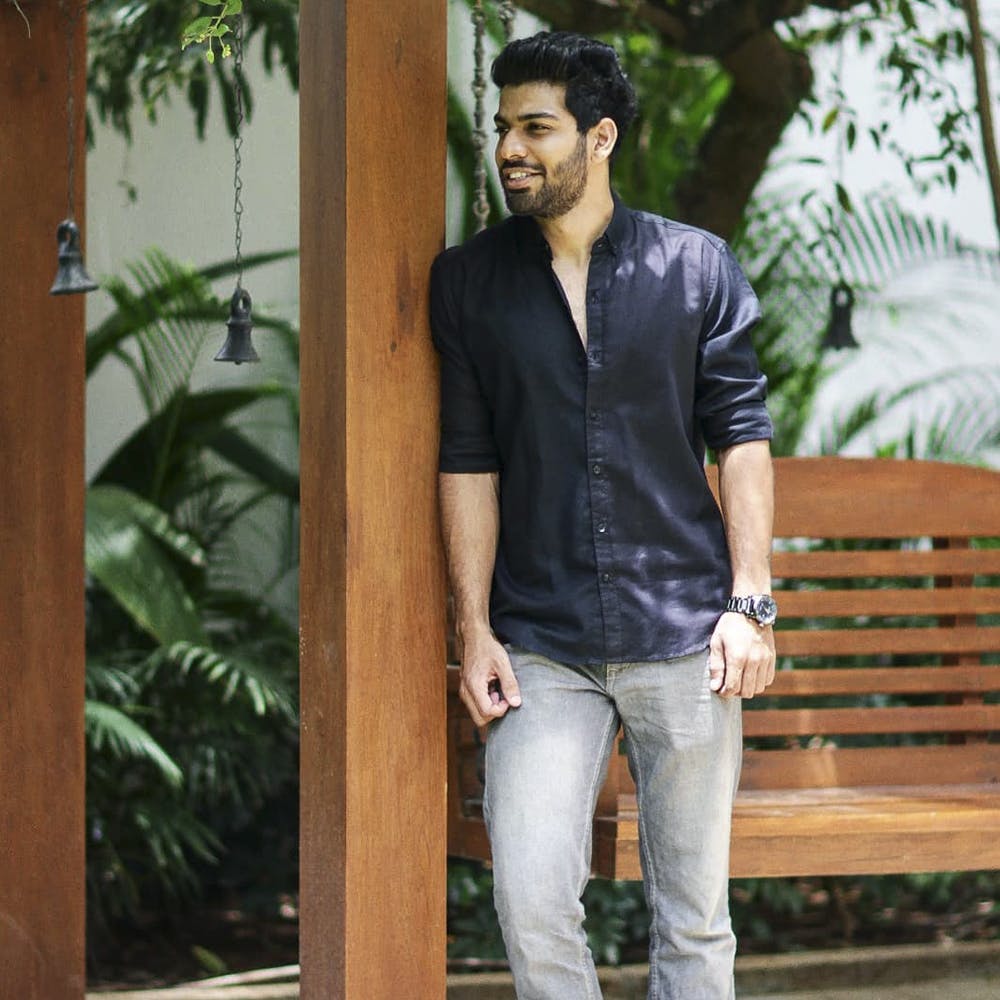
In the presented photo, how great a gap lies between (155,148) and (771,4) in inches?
102

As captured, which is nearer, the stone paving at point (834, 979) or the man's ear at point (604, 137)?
the man's ear at point (604, 137)

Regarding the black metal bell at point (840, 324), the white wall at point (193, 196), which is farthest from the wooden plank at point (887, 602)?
the white wall at point (193, 196)

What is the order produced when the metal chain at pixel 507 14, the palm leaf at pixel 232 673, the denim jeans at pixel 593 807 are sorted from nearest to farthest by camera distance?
1. the denim jeans at pixel 593 807
2. the metal chain at pixel 507 14
3. the palm leaf at pixel 232 673

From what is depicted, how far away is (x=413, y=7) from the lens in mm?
3062

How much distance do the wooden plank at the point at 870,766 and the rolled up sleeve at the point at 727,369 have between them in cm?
107

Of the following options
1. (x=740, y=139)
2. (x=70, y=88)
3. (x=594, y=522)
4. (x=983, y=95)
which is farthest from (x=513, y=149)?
(x=740, y=139)

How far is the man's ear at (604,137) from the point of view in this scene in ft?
10.2

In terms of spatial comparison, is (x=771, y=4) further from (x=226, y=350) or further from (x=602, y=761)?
(x=602, y=761)

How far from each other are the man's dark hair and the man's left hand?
35.3 inches

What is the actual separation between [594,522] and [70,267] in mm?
1092

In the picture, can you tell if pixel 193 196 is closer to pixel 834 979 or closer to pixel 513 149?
pixel 834 979

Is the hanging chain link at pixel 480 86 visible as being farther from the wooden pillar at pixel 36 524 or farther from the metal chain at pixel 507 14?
the wooden pillar at pixel 36 524

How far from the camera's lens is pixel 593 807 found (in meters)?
3.05

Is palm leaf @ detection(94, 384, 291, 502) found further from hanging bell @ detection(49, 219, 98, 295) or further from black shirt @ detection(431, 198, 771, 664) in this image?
black shirt @ detection(431, 198, 771, 664)
